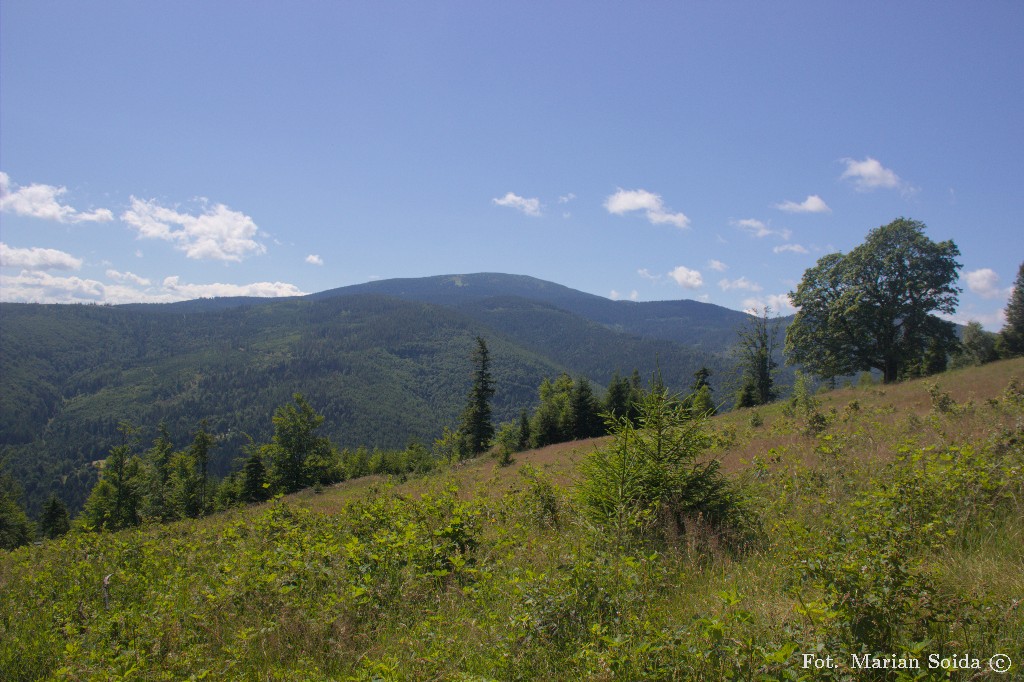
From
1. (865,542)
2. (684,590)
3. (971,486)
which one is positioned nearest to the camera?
(865,542)

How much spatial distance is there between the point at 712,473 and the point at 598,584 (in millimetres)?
3132

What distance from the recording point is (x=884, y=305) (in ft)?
89.8

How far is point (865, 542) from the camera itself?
12.0ft

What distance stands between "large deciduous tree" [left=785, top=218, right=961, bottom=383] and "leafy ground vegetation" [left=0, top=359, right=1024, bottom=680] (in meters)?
23.9

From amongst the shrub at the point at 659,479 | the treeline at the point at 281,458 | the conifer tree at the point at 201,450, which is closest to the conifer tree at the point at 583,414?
the treeline at the point at 281,458

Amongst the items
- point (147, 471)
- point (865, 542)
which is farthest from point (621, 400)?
point (147, 471)

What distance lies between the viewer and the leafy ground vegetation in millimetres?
2893

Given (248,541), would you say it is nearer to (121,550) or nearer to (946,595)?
(121,550)

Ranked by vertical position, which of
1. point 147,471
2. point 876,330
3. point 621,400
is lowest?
point 147,471

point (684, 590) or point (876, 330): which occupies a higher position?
point (876, 330)

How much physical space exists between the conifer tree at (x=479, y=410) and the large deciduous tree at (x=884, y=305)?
24665 mm

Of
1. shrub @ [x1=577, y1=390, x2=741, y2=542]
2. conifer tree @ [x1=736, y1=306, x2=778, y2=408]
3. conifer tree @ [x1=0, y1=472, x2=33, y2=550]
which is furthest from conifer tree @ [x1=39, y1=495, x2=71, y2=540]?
→ conifer tree @ [x1=736, y1=306, x2=778, y2=408]

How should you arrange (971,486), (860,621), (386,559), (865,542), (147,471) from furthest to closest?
(147,471), (386,559), (971,486), (865,542), (860,621)

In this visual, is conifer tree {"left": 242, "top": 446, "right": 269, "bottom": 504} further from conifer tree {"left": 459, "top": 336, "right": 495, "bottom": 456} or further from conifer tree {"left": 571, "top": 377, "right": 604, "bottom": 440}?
conifer tree {"left": 571, "top": 377, "right": 604, "bottom": 440}
